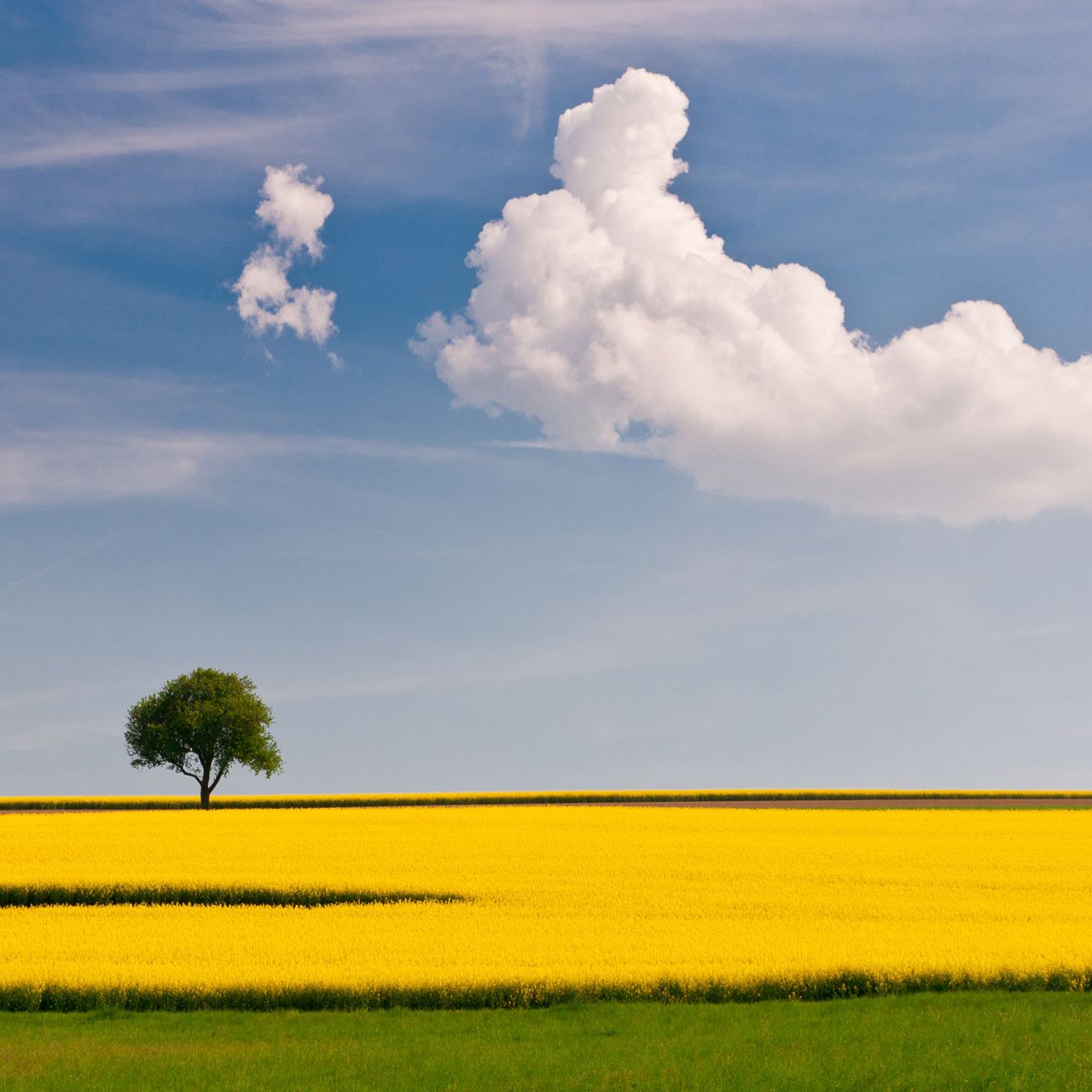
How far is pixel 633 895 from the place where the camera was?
1288 inches

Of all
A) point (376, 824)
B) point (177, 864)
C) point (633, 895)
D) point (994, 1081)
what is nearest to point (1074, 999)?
point (994, 1081)

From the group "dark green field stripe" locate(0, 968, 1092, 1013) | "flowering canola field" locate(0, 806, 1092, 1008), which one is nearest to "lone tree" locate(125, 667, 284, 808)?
"flowering canola field" locate(0, 806, 1092, 1008)

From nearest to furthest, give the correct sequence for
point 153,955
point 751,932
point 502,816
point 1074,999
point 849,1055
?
point 849,1055 < point 1074,999 < point 153,955 < point 751,932 < point 502,816

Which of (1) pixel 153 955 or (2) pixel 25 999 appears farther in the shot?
(1) pixel 153 955

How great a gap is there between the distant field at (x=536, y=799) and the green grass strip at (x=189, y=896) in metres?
48.5

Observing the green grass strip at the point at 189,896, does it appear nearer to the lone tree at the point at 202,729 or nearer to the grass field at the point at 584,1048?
the grass field at the point at 584,1048

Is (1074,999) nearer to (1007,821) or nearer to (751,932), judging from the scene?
(751,932)

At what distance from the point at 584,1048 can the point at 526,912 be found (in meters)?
12.2

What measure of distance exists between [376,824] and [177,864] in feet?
52.8

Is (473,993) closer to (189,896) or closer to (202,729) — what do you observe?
(189,896)

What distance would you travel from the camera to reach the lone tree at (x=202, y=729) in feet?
290

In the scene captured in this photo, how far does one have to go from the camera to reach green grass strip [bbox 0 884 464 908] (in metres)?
33.8

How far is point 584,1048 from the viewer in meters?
18.1

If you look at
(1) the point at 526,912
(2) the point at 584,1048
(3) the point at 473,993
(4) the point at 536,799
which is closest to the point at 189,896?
(1) the point at 526,912
